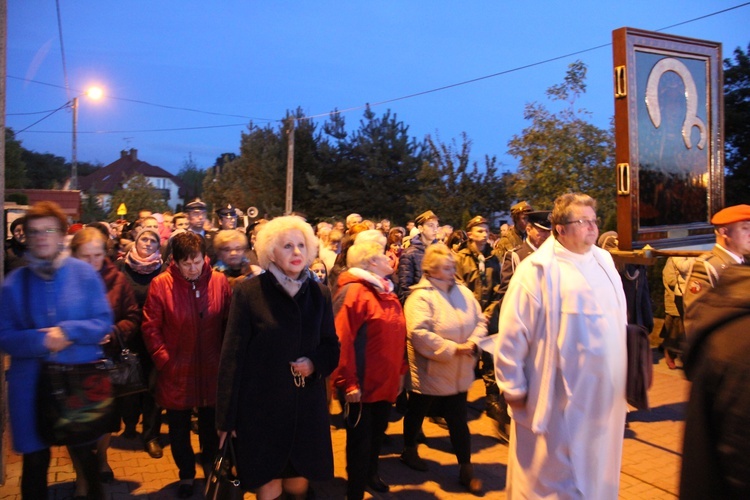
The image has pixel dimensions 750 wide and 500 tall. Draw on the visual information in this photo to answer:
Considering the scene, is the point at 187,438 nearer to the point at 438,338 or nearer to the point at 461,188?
the point at 438,338

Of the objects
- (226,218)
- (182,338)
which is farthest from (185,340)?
(226,218)

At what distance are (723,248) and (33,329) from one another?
4842 millimetres

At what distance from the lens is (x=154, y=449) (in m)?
5.37

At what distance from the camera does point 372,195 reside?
27781mm

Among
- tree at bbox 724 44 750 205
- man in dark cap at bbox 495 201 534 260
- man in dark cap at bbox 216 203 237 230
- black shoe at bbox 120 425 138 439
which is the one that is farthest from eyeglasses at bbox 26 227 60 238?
tree at bbox 724 44 750 205

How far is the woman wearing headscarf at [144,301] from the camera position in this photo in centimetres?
530

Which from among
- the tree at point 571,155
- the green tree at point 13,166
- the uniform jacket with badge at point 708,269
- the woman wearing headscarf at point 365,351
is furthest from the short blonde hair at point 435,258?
the green tree at point 13,166

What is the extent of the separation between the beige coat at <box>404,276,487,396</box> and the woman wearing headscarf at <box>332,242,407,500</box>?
0.20m

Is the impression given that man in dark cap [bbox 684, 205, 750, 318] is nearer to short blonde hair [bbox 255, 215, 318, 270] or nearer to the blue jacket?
short blonde hair [bbox 255, 215, 318, 270]

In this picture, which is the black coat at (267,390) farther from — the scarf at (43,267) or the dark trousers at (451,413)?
the dark trousers at (451,413)

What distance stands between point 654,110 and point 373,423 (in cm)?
296

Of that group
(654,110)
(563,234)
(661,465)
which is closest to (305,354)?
(563,234)

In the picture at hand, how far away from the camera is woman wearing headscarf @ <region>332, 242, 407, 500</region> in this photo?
165 inches

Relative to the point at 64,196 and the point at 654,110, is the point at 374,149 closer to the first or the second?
the point at 64,196
